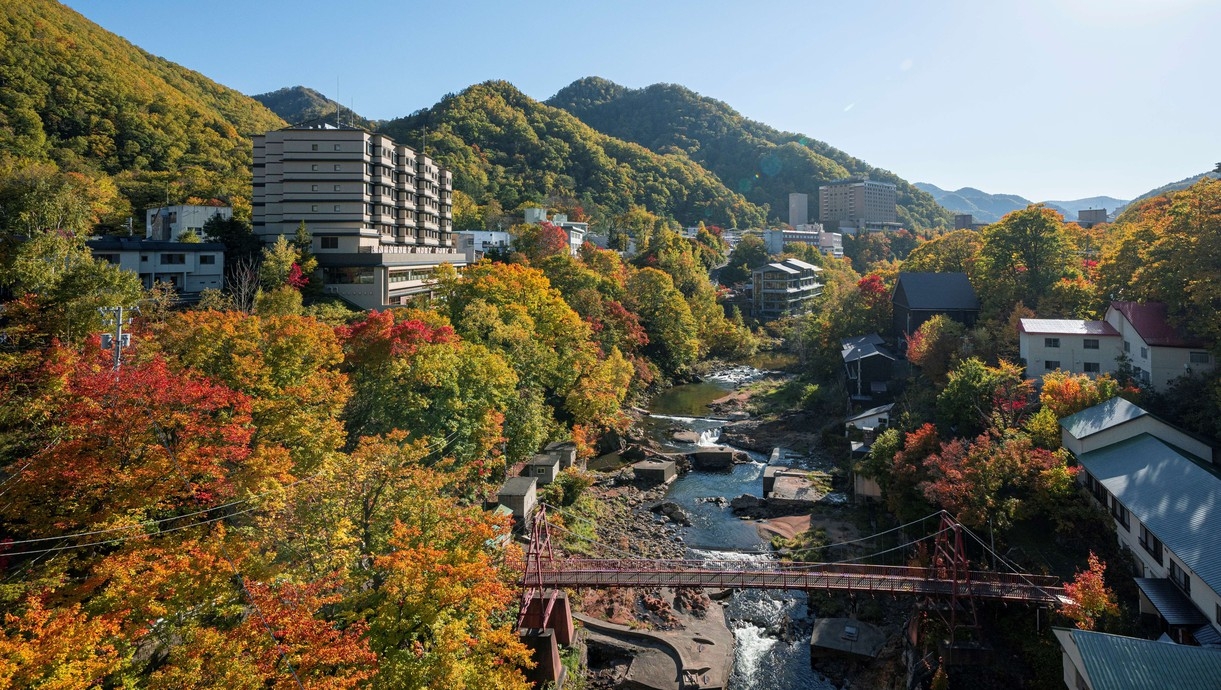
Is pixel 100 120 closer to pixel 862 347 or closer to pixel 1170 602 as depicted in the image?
pixel 862 347

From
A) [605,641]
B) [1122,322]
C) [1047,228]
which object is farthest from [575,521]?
[1047,228]

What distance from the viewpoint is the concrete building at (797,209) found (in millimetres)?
Result: 113562

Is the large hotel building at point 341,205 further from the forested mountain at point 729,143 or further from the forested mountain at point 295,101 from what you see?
the forested mountain at point 295,101

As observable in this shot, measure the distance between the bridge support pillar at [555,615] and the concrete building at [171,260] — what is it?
68.9 ft

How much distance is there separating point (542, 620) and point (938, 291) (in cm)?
2649

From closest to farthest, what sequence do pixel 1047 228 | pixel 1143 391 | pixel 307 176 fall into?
1. pixel 1143 391
2. pixel 1047 228
3. pixel 307 176

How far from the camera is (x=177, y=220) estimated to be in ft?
123

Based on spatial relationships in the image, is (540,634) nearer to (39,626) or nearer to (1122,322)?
(39,626)

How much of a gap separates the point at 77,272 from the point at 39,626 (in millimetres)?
10043

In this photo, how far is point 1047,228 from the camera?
2922 cm

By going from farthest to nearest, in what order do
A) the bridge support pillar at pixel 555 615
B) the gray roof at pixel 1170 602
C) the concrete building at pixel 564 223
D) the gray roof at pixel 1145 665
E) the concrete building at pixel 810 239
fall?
the concrete building at pixel 810 239
the concrete building at pixel 564 223
the bridge support pillar at pixel 555 615
the gray roof at pixel 1170 602
the gray roof at pixel 1145 665

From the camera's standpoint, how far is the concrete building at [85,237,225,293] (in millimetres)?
26266

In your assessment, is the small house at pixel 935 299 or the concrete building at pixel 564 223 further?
the concrete building at pixel 564 223

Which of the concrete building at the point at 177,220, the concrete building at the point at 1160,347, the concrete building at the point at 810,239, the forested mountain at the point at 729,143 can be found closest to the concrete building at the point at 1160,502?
the concrete building at the point at 1160,347
